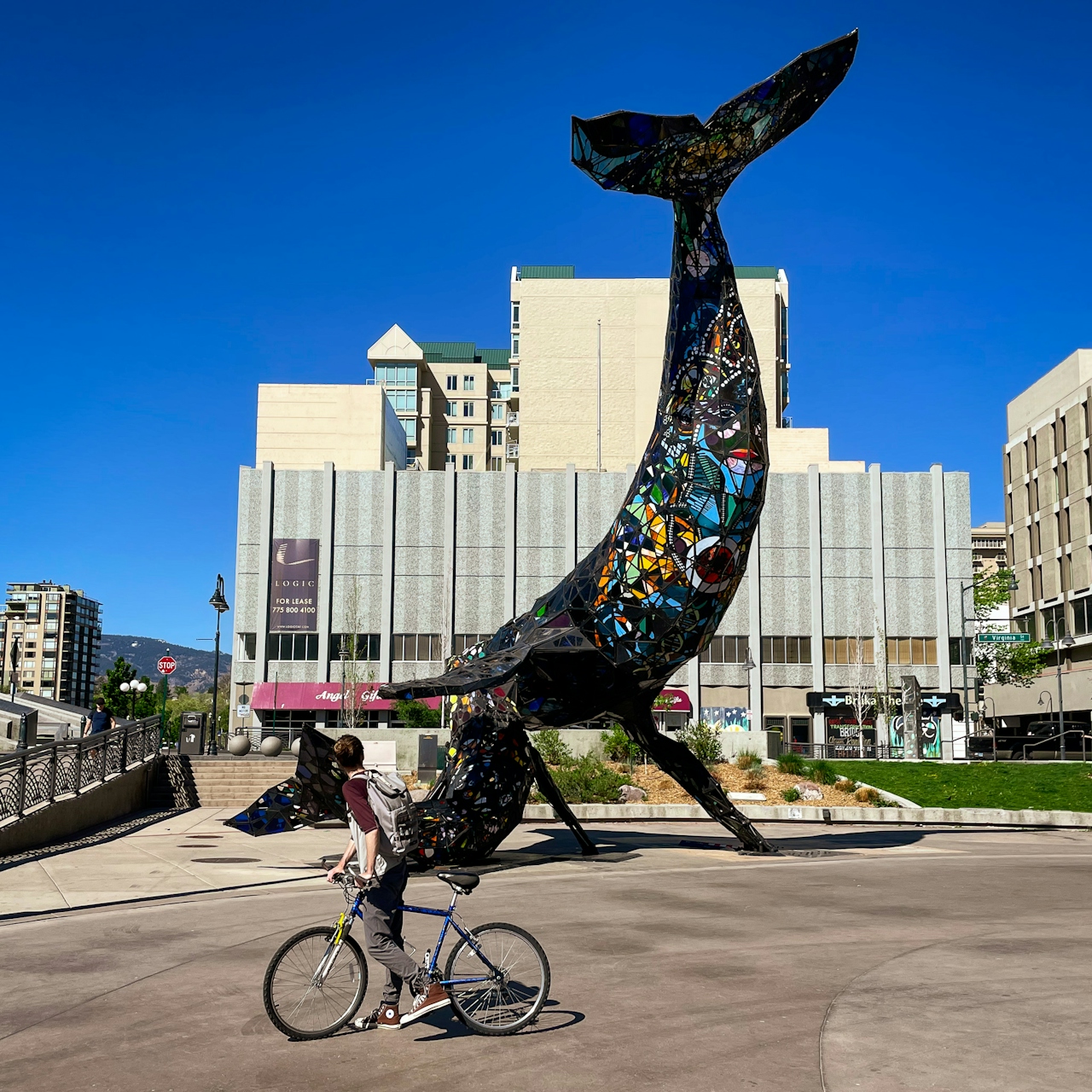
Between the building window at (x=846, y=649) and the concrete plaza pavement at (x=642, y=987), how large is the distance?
50.6 m

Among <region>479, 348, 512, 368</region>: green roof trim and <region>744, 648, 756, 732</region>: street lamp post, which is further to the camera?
<region>479, 348, 512, 368</region>: green roof trim

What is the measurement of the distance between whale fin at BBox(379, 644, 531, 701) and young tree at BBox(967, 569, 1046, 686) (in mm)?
52286

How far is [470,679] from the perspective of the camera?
12.7 meters

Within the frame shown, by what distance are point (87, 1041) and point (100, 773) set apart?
1701 cm

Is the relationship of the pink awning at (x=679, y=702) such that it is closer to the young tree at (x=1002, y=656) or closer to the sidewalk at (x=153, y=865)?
the young tree at (x=1002, y=656)

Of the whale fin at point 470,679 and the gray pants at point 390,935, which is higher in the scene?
the whale fin at point 470,679

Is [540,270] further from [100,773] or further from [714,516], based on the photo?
[714,516]

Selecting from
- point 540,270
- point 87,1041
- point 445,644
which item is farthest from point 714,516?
point 540,270

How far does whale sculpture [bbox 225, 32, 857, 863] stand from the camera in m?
13.6

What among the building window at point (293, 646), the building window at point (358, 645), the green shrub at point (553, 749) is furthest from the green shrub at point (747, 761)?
the building window at point (293, 646)

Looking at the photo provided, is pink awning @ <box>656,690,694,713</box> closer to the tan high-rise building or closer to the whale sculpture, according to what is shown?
the tan high-rise building

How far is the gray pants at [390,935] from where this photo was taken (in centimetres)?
668

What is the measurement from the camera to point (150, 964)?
29.0 feet

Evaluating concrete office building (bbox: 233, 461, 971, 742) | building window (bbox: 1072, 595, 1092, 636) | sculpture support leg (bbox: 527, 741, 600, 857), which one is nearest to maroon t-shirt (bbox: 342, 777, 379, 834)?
sculpture support leg (bbox: 527, 741, 600, 857)
